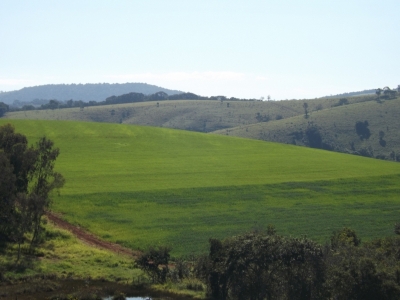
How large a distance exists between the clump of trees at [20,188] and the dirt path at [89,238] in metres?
3.34

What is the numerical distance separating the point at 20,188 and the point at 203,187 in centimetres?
2357

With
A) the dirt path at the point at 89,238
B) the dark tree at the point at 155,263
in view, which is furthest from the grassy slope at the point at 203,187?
the dark tree at the point at 155,263

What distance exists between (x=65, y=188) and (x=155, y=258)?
27901 mm

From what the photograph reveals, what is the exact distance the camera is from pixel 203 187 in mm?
63750

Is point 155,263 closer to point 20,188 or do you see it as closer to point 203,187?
point 20,188

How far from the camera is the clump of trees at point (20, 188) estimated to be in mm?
39219

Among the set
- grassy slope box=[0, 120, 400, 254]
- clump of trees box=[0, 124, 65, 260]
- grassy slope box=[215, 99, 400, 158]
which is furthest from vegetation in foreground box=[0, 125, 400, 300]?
grassy slope box=[215, 99, 400, 158]

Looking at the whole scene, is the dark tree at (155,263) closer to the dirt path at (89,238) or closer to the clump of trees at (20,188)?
the dirt path at (89,238)

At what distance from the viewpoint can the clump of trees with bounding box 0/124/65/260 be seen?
39.2m

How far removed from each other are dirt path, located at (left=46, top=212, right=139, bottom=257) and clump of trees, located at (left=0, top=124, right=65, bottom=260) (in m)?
3.34

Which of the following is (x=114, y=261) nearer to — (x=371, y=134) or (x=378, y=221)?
(x=378, y=221)

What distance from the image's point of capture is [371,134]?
548ft

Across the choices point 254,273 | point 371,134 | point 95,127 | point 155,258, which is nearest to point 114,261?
point 155,258

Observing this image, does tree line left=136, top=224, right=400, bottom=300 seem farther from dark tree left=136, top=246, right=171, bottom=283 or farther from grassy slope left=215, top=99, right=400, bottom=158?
grassy slope left=215, top=99, right=400, bottom=158
